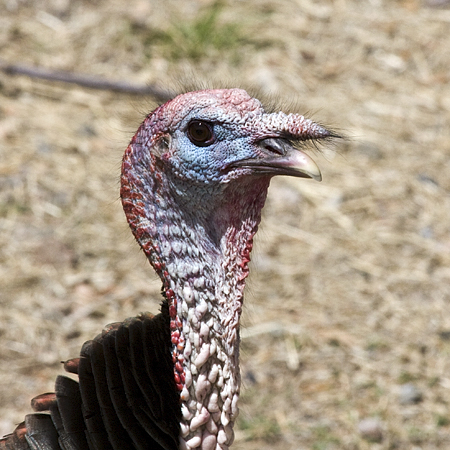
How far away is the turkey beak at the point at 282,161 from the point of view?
1.91 m

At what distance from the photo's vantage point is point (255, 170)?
1961 mm

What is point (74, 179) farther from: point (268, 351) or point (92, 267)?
point (268, 351)

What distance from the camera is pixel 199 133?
1.98m

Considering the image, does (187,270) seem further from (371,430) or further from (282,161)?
(371,430)

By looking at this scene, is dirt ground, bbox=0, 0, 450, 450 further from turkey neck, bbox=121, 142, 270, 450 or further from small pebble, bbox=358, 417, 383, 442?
turkey neck, bbox=121, 142, 270, 450

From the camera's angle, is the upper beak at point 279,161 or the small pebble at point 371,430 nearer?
the upper beak at point 279,161

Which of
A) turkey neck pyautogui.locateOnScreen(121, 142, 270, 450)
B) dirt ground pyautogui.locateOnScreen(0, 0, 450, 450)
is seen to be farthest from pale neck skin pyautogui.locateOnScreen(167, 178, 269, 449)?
dirt ground pyautogui.locateOnScreen(0, 0, 450, 450)

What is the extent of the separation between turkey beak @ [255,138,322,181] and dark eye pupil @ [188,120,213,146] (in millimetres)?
131

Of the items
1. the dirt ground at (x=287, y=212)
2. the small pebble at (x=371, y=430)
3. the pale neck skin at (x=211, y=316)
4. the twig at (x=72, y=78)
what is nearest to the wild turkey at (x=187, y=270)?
the pale neck skin at (x=211, y=316)

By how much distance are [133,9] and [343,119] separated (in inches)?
74.8

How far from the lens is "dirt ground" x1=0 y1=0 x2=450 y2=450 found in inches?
136

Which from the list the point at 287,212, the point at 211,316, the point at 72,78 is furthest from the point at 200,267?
the point at 72,78

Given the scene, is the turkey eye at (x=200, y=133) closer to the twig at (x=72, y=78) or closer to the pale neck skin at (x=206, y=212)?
the pale neck skin at (x=206, y=212)

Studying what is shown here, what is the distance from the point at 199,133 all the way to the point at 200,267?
0.37 meters
